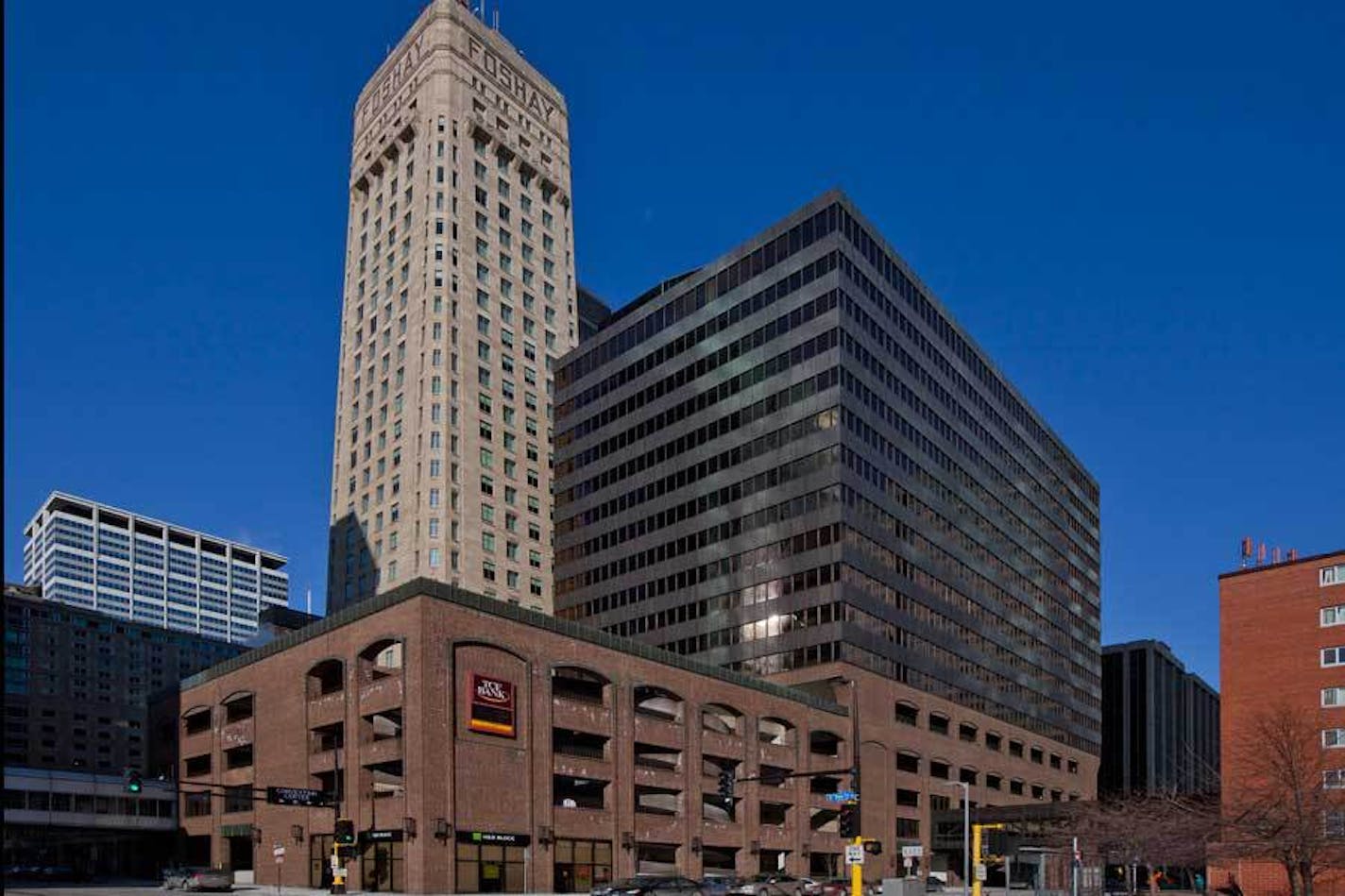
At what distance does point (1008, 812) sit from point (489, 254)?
261ft

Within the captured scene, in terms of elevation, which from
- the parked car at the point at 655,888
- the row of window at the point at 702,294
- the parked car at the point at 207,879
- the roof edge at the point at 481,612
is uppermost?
the row of window at the point at 702,294

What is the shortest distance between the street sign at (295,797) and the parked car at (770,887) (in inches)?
823

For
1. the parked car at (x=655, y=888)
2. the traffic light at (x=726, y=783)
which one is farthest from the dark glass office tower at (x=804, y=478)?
the traffic light at (x=726, y=783)

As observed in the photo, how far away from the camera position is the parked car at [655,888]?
160ft

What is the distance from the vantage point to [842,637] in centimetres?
9606

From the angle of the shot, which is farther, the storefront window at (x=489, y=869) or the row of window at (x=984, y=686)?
the row of window at (x=984, y=686)

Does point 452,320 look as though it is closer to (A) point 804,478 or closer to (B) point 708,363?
(B) point 708,363

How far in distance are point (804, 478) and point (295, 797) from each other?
187ft

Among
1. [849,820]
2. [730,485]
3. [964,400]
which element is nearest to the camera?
[849,820]

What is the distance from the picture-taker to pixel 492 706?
2490 inches

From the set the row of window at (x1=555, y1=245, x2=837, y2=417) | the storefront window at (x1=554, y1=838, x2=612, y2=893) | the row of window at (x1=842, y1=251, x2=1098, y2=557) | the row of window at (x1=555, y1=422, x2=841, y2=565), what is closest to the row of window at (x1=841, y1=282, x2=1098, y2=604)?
the row of window at (x1=842, y1=251, x2=1098, y2=557)

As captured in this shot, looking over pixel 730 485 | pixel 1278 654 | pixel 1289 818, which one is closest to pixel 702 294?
pixel 730 485

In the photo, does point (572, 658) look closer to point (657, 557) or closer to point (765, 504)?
point (765, 504)

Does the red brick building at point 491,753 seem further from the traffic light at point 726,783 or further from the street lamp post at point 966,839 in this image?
the traffic light at point 726,783
